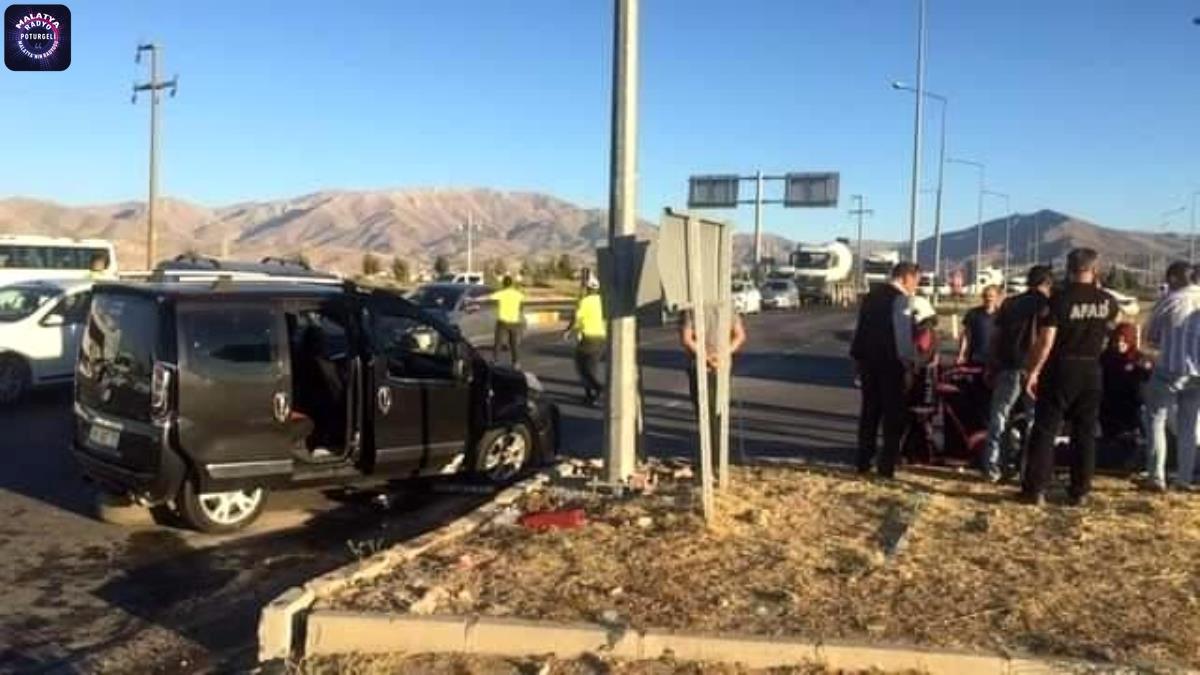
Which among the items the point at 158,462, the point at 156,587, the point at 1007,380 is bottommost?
the point at 156,587

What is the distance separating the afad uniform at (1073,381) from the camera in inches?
338

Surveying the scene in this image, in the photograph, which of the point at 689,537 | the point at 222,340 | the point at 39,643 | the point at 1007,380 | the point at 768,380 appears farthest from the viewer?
the point at 768,380

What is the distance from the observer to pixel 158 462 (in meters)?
8.30

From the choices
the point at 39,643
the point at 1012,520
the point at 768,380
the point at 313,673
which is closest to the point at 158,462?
the point at 39,643

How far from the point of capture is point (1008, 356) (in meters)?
9.44

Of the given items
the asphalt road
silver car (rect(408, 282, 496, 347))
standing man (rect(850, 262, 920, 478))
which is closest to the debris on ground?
the asphalt road

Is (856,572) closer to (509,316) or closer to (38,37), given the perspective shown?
(509,316)

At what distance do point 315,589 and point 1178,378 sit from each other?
6287mm

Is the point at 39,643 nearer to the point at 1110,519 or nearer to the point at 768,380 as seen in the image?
the point at 1110,519

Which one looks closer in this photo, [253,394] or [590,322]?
[253,394]

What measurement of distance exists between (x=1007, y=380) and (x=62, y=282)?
1241 cm

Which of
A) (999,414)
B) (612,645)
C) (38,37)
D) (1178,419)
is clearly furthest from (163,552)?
(38,37)

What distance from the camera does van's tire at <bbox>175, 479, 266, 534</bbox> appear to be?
859 centimetres

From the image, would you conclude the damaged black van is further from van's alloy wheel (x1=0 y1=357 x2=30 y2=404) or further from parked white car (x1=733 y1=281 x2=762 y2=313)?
parked white car (x1=733 y1=281 x2=762 y2=313)
